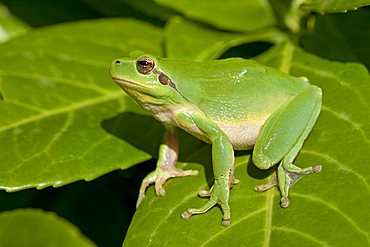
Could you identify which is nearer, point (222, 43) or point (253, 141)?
point (253, 141)

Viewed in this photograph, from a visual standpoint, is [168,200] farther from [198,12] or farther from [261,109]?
[198,12]

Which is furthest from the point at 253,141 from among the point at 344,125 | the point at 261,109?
the point at 344,125

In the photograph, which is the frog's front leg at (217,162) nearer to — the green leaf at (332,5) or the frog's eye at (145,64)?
the frog's eye at (145,64)

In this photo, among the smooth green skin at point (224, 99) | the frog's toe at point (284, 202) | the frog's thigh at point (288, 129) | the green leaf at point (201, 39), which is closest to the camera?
the frog's toe at point (284, 202)

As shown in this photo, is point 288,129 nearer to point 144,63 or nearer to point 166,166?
point 166,166

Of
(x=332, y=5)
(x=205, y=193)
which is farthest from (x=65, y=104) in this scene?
(x=332, y=5)

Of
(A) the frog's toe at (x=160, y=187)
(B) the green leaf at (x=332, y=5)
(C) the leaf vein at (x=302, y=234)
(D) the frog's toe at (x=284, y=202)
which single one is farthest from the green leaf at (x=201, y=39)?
(C) the leaf vein at (x=302, y=234)

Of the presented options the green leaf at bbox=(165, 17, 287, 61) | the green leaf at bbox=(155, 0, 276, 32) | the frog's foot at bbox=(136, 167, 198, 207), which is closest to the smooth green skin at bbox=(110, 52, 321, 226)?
the frog's foot at bbox=(136, 167, 198, 207)
